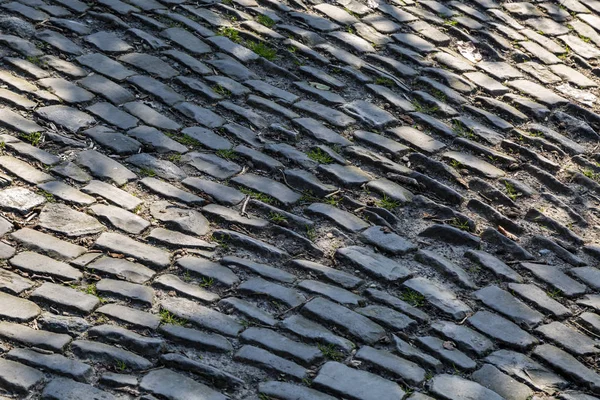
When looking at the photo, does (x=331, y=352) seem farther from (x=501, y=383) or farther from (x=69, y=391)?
(x=69, y=391)

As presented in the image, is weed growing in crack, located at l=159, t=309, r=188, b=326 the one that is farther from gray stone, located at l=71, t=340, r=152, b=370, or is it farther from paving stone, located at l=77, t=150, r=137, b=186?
paving stone, located at l=77, t=150, r=137, b=186

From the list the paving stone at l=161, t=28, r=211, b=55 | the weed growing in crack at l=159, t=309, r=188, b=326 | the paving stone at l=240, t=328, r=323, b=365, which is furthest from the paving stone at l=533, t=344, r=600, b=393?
the paving stone at l=161, t=28, r=211, b=55

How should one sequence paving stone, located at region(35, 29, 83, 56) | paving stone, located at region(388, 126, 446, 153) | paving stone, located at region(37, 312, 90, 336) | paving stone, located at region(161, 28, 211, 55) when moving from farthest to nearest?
paving stone, located at region(161, 28, 211, 55), paving stone, located at region(35, 29, 83, 56), paving stone, located at region(388, 126, 446, 153), paving stone, located at region(37, 312, 90, 336)

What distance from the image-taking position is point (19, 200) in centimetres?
348

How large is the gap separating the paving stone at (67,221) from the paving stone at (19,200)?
0.16 feet

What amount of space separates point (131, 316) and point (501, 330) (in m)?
1.37

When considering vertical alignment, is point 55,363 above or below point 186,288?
below

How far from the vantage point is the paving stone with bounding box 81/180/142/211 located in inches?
142

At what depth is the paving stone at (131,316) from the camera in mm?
2984

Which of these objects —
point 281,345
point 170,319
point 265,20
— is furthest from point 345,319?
point 265,20

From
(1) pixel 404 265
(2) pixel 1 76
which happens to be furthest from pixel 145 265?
(2) pixel 1 76

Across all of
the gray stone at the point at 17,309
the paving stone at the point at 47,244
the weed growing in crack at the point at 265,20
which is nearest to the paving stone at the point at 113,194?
the paving stone at the point at 47,244

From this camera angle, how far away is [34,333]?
2.85m

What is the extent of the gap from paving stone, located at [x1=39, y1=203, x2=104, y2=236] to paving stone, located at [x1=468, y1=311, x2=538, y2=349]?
59.6 inches
